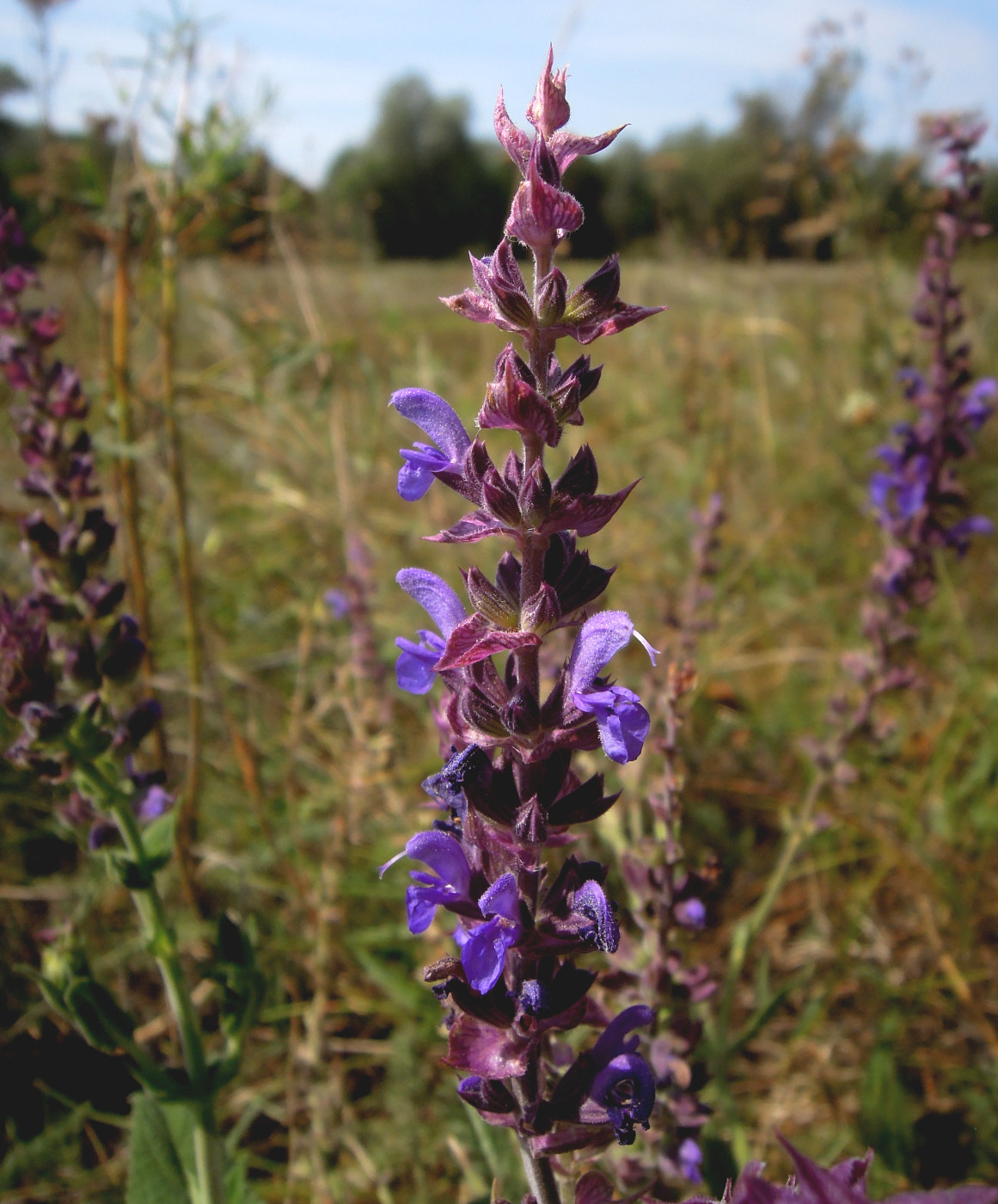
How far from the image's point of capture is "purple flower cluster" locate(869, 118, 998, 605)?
10.1ft

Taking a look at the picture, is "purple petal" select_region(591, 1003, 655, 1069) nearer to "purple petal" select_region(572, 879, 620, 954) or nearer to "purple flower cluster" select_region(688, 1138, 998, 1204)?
"purple petal" select_region(572, 879, 620, 954)

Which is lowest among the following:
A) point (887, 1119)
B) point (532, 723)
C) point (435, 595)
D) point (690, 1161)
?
point (887, 1119)

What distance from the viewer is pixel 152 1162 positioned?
1.73 meters

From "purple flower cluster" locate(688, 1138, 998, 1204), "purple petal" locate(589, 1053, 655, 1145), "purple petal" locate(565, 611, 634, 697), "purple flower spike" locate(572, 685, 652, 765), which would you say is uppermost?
"purple petal" locate(565, 611, 634, 697)

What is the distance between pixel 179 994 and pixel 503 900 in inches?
37.7

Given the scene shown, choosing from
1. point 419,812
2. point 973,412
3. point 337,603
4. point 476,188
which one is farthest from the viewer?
point 476,188

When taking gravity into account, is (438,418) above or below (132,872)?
above

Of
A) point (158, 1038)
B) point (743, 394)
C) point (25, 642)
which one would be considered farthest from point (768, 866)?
point (743, 394)

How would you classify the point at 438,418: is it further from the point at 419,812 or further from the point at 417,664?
the point at 419,812

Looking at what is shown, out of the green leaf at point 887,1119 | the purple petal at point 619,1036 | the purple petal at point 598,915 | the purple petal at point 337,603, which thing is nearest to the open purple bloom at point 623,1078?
the purple petal at point 619,1036

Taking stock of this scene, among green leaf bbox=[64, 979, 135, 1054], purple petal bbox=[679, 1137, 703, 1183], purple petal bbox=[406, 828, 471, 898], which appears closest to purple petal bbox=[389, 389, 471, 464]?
purple petal bbox=[406, 828, 471, 898]

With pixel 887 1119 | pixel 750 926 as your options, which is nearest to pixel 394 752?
pixel 750 926

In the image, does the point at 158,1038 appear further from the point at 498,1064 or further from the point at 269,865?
the point at 498,1064

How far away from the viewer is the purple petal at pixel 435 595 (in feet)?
4.53
